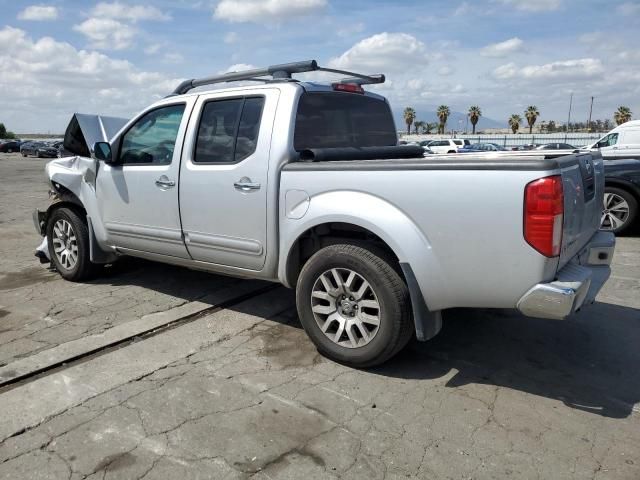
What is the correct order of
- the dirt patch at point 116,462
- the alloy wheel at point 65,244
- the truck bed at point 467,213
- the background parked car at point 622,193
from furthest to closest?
the background parked car at point 622,193, the alloy wheel at point 65,244, the truck bed at point 467,213, the dirt patch at point 116,462

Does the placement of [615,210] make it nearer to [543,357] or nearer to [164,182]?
[543,357]

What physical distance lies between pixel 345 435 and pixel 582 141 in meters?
51.4

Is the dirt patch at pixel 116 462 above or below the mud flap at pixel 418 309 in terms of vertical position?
below

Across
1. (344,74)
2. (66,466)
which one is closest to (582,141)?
(344,74)

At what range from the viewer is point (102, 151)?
481 centimetres

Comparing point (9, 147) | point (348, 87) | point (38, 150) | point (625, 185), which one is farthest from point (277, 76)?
point (9, 147)

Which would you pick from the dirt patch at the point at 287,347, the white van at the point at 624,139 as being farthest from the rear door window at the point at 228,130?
the white van at the point at 624,139

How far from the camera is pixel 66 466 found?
252 centimetres

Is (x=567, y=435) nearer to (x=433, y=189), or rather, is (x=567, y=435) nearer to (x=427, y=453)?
(x=427, y=453)

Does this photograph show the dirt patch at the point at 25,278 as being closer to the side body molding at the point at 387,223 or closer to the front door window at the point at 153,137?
the front door window at the point at 153,137

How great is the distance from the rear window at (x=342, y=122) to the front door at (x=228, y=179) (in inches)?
10.0

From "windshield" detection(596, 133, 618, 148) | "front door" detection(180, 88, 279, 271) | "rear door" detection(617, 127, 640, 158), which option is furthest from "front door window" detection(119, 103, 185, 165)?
"windshield" detection(596, 133, 618, 148)

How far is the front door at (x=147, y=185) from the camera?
445 cm

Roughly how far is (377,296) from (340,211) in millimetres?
604
